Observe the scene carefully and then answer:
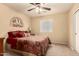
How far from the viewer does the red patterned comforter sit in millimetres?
1789

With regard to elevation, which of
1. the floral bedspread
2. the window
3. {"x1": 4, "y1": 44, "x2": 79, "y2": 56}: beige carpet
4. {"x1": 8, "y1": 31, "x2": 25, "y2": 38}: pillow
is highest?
the window

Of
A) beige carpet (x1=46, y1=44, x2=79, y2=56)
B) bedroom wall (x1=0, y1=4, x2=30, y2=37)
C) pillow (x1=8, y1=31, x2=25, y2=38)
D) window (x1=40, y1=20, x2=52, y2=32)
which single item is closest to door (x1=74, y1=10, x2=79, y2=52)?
beige carpet (x1=46, y1=44, x2=79, y2=56)

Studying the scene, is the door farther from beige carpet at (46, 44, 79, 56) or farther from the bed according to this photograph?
the bed

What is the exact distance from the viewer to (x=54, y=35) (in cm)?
Result: 193

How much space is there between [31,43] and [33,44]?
42 mm

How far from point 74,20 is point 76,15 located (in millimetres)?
101

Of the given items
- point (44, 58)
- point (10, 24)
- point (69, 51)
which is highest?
point (10, 24)

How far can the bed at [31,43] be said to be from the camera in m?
1.79

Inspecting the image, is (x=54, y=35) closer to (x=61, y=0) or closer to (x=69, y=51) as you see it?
(x=69, y=51)

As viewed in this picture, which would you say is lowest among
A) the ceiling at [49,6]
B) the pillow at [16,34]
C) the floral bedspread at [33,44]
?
the floral bedspread at [33,44]

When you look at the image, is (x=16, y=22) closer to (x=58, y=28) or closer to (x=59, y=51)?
(x=58, y=28)

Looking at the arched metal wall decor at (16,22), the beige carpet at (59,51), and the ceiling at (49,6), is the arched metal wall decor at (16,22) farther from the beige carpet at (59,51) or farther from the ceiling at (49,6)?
the beige carpet at (59,51)

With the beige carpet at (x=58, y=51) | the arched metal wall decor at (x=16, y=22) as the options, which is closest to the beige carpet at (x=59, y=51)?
the beige carpet at (x=58, y=51)

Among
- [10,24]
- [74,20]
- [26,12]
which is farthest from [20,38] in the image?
[74,20]
